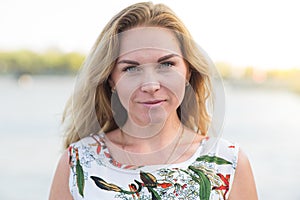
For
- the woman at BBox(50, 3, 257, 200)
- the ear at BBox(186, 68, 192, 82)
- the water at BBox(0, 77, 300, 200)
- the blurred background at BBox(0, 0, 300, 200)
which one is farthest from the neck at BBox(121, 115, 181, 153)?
the blurred background at BBox(0, 0, 300, 200)

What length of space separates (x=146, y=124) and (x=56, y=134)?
8.58 feet

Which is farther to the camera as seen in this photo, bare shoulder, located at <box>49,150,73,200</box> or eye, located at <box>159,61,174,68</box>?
bare shoulder, located at <box>49,150,73,200</box>

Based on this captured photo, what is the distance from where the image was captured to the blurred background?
5625mm

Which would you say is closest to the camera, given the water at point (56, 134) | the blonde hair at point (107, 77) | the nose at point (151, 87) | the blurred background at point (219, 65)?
the nose at point (151, 87)

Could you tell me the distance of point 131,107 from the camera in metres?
1.33

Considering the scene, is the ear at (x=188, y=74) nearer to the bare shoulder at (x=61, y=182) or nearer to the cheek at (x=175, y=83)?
the cheek at (x=175, y=83)

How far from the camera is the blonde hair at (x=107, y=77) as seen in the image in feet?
4.45

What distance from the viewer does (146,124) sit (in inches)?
A: 54.1

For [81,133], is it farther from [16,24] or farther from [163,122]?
[16,24]

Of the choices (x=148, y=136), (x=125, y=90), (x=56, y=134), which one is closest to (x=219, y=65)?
(x=56, y=134)

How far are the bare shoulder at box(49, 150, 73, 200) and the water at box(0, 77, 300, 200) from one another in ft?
7.40

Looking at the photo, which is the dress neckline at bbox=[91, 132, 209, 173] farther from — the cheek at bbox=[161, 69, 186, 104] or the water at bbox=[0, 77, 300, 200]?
the water at bbox=[0, 77, 300, 200]

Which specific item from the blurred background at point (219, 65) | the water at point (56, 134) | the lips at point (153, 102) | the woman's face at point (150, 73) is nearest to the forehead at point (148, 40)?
the woman's face at point (150, 73)

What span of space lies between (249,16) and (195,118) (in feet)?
21.1
